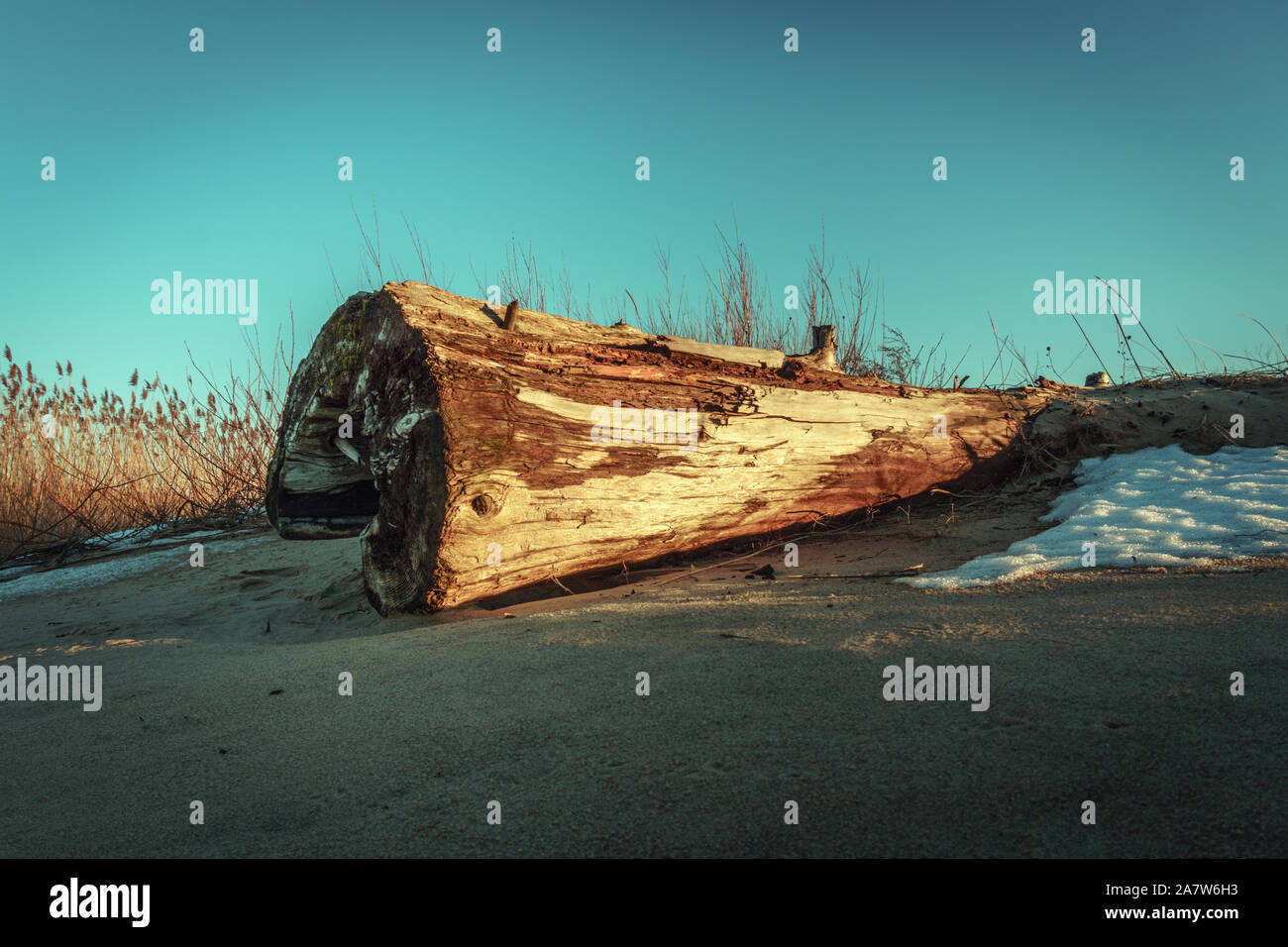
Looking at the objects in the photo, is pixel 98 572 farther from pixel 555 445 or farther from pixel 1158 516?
pixel 1158 516

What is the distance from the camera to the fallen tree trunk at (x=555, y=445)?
296cm

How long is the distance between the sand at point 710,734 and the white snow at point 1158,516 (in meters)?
0.19

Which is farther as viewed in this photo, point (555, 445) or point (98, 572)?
point (98, 572)

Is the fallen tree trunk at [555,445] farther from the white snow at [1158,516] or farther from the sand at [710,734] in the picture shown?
the white snow at [1158,516]

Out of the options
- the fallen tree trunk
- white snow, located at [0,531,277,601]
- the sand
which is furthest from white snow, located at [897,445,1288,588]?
white snow, located at [0,531,277,601]

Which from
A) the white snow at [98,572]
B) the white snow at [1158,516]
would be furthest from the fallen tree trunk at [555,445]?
the white snow at [98,572]

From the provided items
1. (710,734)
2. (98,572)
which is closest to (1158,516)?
(710,734)

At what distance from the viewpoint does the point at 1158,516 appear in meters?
3.21

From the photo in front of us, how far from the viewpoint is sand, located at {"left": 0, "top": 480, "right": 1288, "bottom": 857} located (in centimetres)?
129

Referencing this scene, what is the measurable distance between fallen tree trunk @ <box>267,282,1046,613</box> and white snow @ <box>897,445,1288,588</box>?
722 mm

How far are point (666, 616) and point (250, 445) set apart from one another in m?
6.99

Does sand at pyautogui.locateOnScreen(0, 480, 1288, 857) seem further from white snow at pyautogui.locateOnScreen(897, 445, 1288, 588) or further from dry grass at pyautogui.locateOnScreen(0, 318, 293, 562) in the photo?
dry grass at pyautogui.locateOnScreen(0, 318, 293, 562)

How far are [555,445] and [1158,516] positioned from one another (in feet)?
8.98
